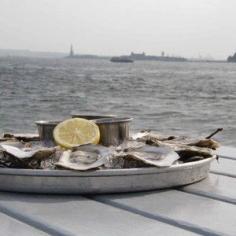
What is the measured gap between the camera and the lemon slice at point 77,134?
1.89 metres

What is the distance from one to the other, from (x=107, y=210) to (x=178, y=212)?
0.60 feet

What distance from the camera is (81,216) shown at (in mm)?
1512

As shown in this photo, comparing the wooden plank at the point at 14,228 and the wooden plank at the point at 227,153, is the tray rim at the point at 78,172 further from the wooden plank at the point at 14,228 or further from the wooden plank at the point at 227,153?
the wooden plank at the point at 227,153

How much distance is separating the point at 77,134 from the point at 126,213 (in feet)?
1.47

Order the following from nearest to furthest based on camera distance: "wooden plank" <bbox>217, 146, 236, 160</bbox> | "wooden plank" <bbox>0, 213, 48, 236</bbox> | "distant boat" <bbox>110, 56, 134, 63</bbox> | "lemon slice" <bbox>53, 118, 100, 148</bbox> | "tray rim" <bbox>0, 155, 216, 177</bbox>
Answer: "wooden plank" <bbox>0, 213, 48, 236</bbox> → "tray rim" <bbox>0, 155, 216, 177</bbox> → "lemon slice" <bbox>53, 118, 100, 148</bbox> → "wooden plank" <bbox>217, 146, 236, 160</bbox> → "distant boat" <bbox>110, 56, 134, 63</bbox>

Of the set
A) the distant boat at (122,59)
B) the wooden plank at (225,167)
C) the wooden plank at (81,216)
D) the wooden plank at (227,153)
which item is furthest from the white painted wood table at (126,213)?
the distant boat at (122,59)

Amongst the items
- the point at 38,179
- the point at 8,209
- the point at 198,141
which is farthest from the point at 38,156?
the point at 198,141

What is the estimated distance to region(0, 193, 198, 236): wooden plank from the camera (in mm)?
1407

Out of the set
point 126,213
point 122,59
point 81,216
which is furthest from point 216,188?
point 122,59

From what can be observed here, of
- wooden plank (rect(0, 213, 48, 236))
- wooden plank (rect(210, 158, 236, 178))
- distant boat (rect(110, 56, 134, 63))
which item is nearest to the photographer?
wooden plank (rect(0, 213, 48, 236))

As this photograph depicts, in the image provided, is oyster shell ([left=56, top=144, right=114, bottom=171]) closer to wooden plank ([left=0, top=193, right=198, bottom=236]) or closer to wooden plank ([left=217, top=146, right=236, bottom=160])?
wooden plank ([left=0, top=193, right=198, bottom=236])

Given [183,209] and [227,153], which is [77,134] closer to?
[183,209]

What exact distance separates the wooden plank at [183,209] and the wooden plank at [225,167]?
34 centimetres

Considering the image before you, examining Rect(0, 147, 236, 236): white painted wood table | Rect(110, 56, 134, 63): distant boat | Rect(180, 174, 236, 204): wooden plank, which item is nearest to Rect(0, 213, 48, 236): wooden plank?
Rect(0, 147, 236, 236): white painted wood table
